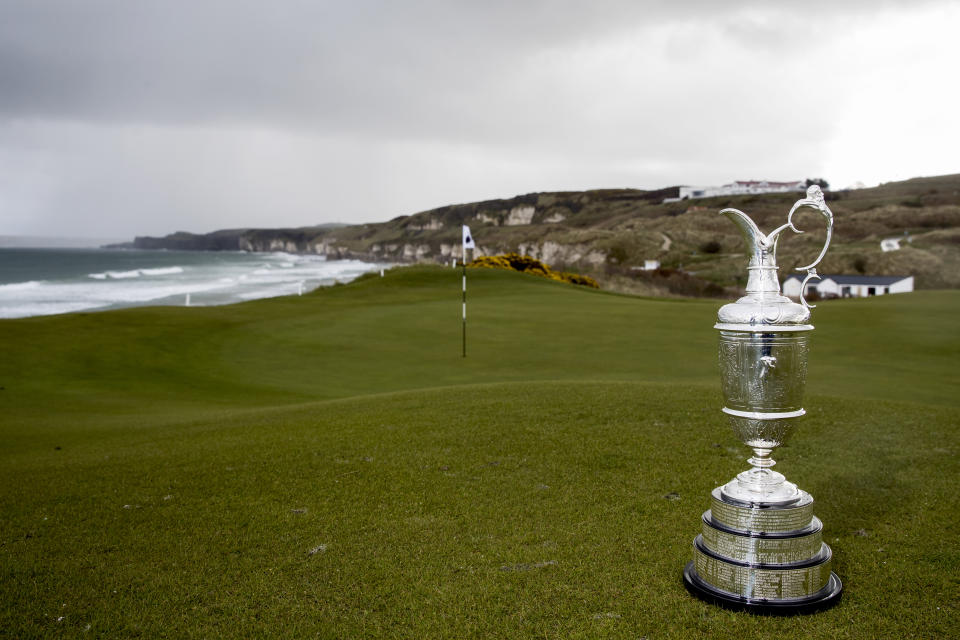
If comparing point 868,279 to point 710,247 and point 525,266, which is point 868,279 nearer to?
point 525,266

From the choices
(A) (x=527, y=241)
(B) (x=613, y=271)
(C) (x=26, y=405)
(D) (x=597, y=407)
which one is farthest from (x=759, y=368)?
(A) (x=527, y=241)

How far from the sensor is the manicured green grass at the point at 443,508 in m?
4.27

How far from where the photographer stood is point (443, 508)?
5953mm

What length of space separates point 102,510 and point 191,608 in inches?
96.8

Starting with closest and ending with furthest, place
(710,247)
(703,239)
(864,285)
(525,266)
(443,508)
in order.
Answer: (443,508) < (525,266) < (864,285) < (710,247) < (703,239)

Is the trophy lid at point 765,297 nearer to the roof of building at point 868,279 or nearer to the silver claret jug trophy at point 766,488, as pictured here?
the silver claret jug trophy at point 766,488

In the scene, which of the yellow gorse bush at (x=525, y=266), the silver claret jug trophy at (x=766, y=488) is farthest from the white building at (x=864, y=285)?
the silver claret jug trophy at (x=766, y=488)

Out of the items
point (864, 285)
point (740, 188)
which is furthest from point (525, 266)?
point (740, 188)

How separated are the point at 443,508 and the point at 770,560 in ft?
8.78

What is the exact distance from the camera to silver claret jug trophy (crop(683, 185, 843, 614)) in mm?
4117

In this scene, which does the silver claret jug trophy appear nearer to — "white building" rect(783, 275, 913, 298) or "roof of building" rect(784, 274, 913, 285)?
"white building" rect(783, 275, 913, 298)

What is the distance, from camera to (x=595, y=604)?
4320 mm

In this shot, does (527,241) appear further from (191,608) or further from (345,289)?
(191,608)

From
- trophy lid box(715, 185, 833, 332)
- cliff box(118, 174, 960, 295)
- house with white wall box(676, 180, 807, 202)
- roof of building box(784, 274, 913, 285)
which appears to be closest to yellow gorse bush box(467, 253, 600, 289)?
cliff box(118, 174, 960, 295)
